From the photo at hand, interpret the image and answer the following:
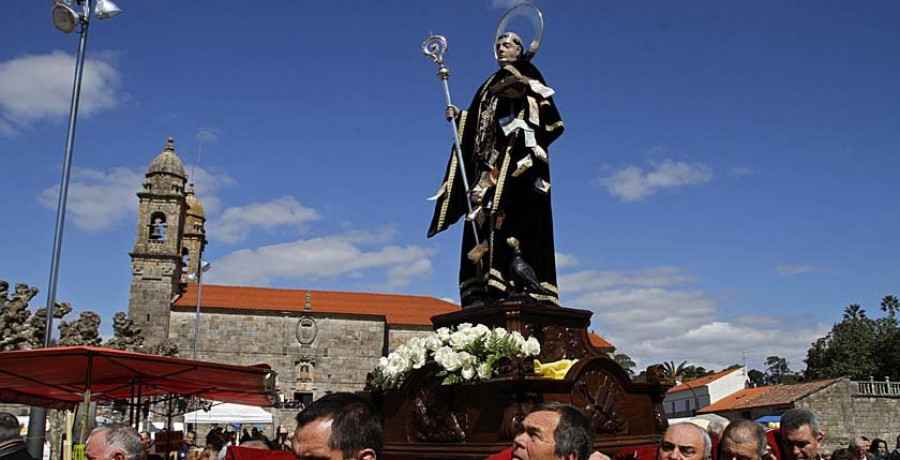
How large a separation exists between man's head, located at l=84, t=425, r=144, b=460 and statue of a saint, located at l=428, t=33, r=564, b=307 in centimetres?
348

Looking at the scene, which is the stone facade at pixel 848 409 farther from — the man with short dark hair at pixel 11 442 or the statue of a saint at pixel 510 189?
the man with short dark hair at pixel 11 442

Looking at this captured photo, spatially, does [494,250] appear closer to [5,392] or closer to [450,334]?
[450,334]

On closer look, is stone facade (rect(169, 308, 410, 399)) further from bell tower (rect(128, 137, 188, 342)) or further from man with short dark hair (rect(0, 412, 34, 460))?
man with short dark hair (rect(0, 412, 34, 460))

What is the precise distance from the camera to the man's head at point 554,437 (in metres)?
2.97

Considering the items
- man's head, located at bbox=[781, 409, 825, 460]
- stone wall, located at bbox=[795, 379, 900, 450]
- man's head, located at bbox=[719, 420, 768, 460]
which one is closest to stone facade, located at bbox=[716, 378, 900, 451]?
stone wall, located at bbox=[795, 379, 900, 450]

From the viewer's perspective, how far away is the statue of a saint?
6.91m

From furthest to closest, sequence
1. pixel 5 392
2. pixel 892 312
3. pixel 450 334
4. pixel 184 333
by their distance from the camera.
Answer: pixel 892 312
pixel 184 333
pixel 5 392
pixel 450 334

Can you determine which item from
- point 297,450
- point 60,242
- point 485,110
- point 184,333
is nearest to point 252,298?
point 184,333

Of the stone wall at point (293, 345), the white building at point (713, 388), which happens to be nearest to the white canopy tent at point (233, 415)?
the stone wall at point (293, 345)

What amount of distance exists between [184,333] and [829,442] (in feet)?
154

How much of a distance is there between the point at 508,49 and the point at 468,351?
3616 mm

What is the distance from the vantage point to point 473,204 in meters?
7.08

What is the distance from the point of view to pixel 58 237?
10.1m

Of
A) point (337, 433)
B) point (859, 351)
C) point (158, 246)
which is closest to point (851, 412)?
point (859, 351)
